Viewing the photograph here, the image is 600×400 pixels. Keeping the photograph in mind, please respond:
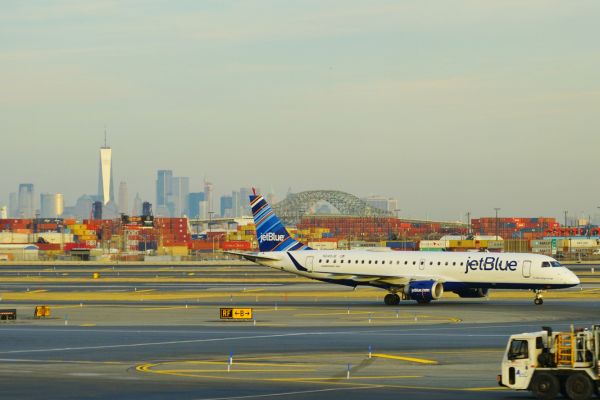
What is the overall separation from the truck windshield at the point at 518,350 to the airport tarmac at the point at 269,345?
145 cm

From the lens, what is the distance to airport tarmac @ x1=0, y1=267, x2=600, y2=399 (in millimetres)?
41531

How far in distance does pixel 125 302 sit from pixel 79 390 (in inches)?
2192

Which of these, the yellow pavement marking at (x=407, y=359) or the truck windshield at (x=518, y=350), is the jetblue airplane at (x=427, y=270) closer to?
the yellow pavement marking at (x=407, y=359)

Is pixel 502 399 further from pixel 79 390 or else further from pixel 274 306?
pixel 274 306

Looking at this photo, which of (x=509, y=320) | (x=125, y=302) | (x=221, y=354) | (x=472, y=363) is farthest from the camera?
(x=125, y=302)

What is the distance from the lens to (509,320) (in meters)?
72.5

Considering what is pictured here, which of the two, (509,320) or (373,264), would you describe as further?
(373,264)

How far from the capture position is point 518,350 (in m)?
38.9

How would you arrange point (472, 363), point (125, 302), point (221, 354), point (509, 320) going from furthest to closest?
1. point (125, 302)
2. point (509, 320)
3. point (221, 354)
4. point (472, 363)

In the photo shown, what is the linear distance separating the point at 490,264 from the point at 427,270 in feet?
17.3

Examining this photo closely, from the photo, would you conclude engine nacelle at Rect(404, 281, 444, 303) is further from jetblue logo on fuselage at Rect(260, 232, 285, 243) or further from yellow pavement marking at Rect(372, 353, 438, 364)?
yellow pavement marking at Rect(372, 353, 438, 364)

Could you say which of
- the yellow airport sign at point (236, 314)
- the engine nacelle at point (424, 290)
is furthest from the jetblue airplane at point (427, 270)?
the yellow airport sign at point (236, 314)

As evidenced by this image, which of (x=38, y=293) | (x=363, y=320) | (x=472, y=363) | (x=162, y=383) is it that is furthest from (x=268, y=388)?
(x=38, y=293)

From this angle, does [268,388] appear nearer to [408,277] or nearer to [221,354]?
[221,354]
